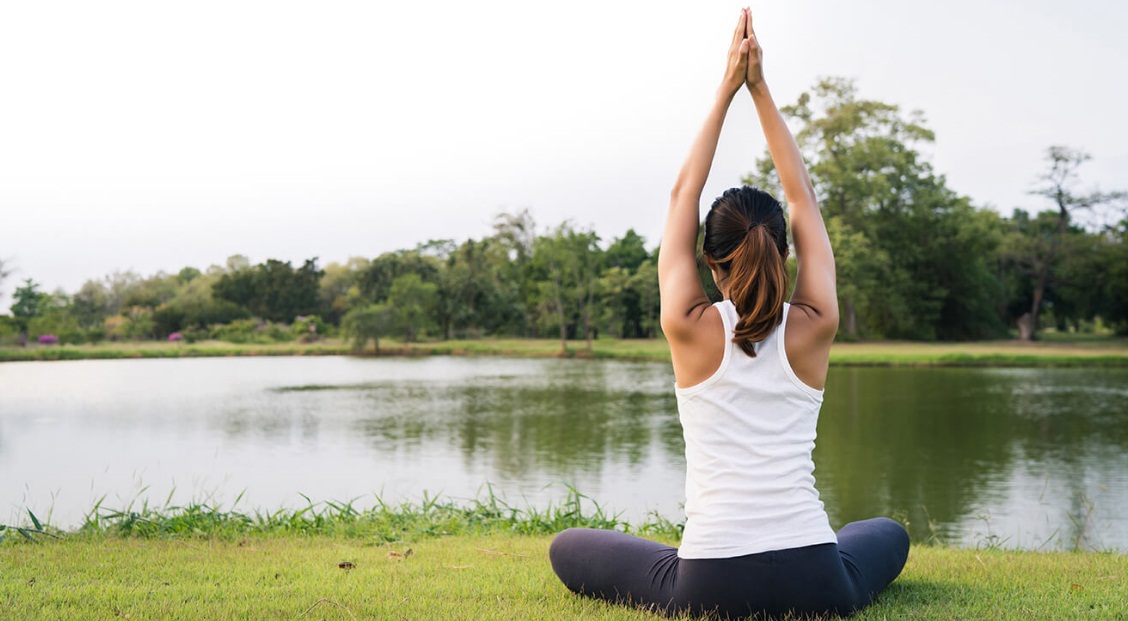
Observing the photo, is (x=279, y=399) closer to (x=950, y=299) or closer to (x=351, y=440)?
(x=351, y=440)

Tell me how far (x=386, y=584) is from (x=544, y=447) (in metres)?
7.19

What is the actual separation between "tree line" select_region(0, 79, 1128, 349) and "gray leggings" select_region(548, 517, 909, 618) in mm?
26089

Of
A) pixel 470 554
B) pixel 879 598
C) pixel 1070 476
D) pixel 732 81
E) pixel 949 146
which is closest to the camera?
pixel 732 81

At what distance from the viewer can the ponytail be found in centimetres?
163

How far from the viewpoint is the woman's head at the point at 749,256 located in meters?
1.64

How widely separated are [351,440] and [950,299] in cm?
2755

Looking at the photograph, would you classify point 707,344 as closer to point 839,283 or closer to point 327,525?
point 327,525

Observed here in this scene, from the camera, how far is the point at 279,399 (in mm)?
14945

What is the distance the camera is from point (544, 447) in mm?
9555

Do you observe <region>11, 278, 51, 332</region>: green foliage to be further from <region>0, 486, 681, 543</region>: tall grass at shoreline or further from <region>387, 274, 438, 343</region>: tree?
<region>0, 486, 681, 543</region>: tall grass at shoreline

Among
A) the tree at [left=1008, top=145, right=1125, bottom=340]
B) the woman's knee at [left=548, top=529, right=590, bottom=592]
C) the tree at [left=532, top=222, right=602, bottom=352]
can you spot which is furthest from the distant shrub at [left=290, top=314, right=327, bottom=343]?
the woman's knee at [left=548, top=529, right=590, bottom=592]

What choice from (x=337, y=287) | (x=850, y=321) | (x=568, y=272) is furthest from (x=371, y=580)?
(x=337, y=287)

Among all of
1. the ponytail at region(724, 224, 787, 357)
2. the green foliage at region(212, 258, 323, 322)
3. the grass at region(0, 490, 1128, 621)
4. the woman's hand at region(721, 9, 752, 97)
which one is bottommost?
the grass at region(0, 490, 1128, 621)

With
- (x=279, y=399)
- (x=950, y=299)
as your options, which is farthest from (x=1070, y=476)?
(x=950, y=299)
